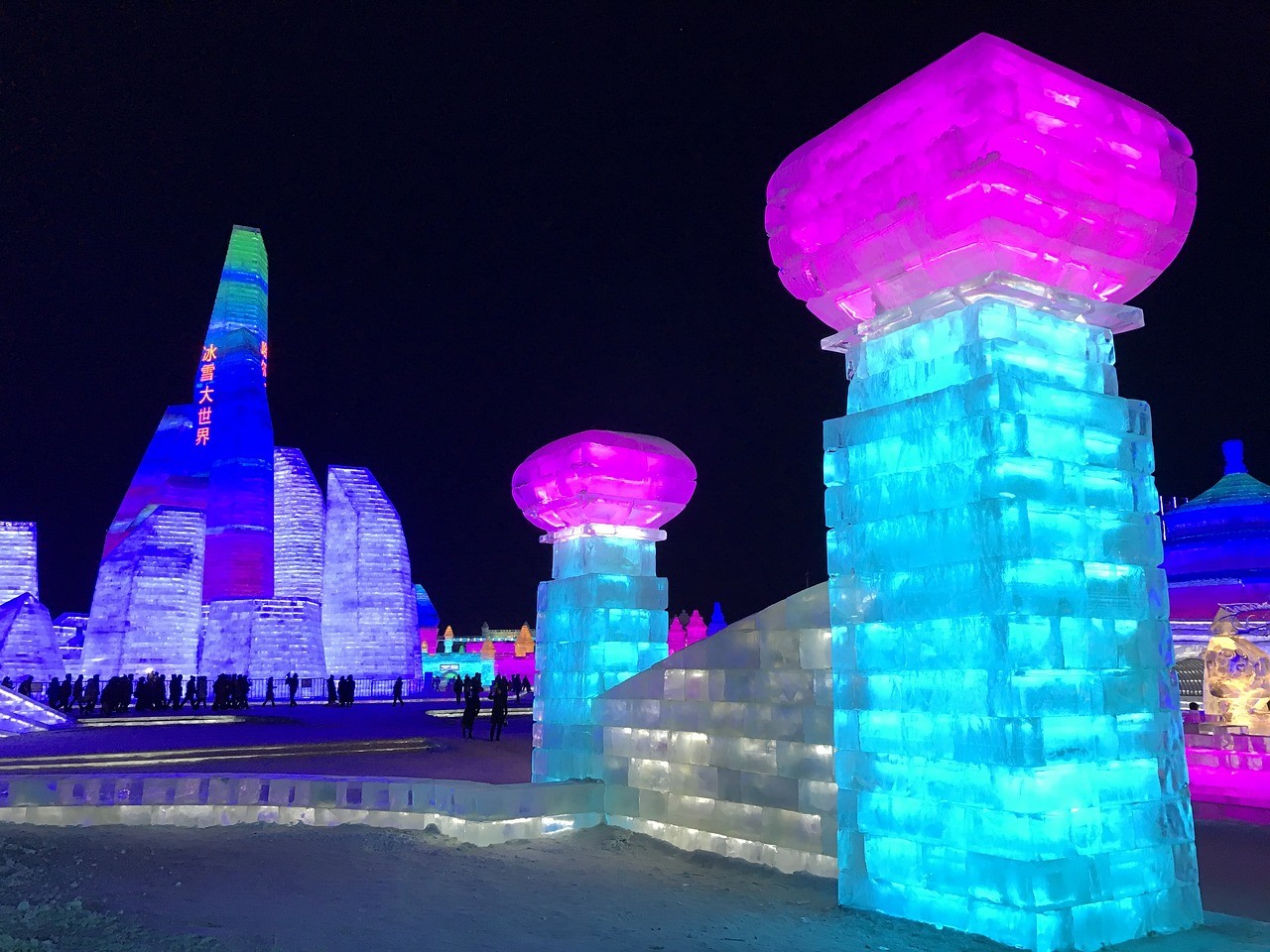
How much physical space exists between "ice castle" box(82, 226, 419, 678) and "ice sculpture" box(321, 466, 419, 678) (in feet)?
0.22

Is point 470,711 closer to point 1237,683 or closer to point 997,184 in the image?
point 1237,683

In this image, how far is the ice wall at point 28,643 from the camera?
35.4 meters

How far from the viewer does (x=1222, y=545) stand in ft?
102

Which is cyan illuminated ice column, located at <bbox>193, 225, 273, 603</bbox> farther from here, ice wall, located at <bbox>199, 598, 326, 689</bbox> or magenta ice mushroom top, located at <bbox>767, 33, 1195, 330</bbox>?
magenta ice mushroom top, located at <bbox>767, 33, 1195, 330</bbox>

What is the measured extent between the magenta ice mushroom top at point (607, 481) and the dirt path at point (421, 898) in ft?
10.4

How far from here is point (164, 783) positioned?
8.07 meters

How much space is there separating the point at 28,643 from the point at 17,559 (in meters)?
9.91

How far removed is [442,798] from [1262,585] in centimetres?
3087

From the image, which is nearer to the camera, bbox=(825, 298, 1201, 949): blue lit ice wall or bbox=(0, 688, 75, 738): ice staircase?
bbox=(825, 298, 1201, 949): blue lit ice wall

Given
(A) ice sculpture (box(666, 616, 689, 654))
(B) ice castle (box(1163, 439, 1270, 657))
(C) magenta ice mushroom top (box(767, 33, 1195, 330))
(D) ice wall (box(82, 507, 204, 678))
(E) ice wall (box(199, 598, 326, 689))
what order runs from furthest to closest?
(A) ice sculpture (box(666, 616, 689, 654)) < (D) ice wall (box(82, 507, 204, 678)) < (E) ice wall (box(199, 598, 326, 689)) < (B) ice castle (box(1163, 439, 1270, 657)) < (C) magenta ice mushroom top (box(767, 33, 1195, 330))

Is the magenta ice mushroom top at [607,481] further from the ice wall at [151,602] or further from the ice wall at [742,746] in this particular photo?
the ice wall at [151,602]

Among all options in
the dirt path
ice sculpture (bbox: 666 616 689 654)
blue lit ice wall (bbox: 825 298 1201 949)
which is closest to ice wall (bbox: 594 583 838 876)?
the dirt path

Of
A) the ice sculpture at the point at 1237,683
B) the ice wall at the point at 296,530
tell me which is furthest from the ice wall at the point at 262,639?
the ice sculpture at the point at 1237,683

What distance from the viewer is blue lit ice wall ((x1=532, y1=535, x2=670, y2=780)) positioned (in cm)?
900
